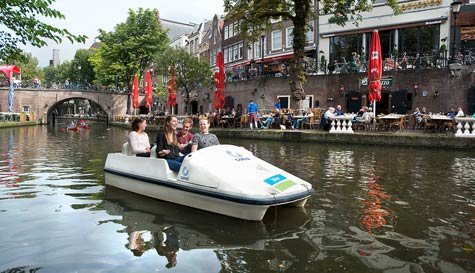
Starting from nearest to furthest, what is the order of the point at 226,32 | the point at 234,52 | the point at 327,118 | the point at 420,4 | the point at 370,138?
the point at 370,138 < the point at 327,118 < the point at 420,4 < the point at 234,52 < the point at 226,32

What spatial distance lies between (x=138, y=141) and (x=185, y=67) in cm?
3248

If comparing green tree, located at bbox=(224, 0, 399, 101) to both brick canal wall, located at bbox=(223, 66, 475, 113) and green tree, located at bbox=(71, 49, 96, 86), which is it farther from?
green tree, located at bbox=(71, 49, 96, 86)

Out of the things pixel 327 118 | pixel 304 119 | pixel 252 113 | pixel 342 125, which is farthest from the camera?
pixel 252 113

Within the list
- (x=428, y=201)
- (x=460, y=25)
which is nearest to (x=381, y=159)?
(x=428, y=201)

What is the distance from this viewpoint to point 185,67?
39.4 m

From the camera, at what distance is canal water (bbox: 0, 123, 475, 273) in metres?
4.13

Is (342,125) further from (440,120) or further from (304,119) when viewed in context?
(440,120)

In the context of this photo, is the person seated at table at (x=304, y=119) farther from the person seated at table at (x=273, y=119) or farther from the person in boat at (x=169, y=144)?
the person in boat at (x=169, y=144)

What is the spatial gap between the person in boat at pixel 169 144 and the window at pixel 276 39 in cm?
3009

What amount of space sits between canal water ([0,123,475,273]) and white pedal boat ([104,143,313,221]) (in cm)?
18

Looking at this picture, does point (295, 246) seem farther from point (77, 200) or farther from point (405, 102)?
point (405, 102)

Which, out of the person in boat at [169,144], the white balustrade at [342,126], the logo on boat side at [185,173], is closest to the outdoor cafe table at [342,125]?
the white balustrade at [342,126]

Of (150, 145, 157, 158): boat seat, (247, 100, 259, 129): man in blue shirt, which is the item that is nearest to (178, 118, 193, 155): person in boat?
(150, 145, 157, 158): boat seat

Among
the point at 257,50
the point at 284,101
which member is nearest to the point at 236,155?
the point at 284,101
